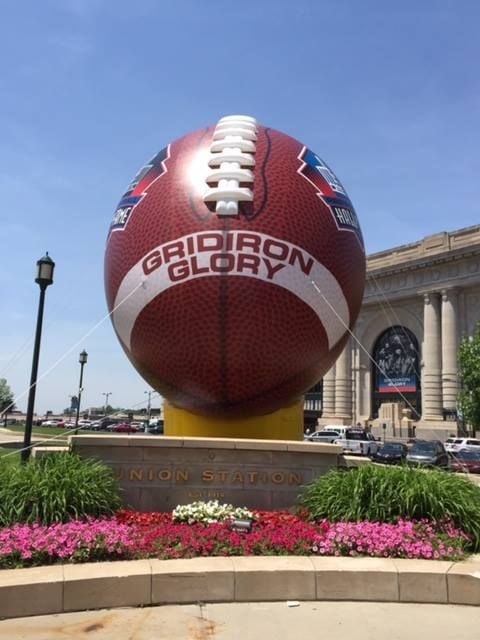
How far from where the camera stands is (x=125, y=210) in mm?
9398

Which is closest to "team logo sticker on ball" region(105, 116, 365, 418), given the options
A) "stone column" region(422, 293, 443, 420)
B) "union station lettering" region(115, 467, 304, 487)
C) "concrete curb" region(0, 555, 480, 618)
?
"union station lettering" region(115, 467, 304, 487)

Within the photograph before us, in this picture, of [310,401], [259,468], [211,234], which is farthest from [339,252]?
[310,401]

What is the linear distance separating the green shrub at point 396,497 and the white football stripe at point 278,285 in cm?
224

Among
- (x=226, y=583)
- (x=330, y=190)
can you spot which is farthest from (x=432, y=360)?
(x=226, y=583)

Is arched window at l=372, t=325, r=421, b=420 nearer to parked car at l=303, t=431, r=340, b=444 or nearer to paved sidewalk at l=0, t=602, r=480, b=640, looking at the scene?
parked car at l=303, t=431, r=340, b=444

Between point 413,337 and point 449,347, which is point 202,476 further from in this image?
point 413,337

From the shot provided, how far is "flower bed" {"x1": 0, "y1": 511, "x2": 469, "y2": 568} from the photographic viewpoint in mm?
5863

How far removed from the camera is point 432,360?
180ft

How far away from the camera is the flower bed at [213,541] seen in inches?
231

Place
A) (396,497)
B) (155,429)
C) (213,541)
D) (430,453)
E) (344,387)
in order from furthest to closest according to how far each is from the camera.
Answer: (344,387)
(155,429)
(430,453)
(396,497)
(213,541)

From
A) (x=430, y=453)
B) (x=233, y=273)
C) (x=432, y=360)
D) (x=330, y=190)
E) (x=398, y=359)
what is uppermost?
(x=398, y=359)

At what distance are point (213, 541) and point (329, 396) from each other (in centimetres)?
5999

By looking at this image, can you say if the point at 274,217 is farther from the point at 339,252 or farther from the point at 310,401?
the point at 310,401

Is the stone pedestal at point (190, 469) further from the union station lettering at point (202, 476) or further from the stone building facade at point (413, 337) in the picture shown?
the stone building facade at point (413, 337)
